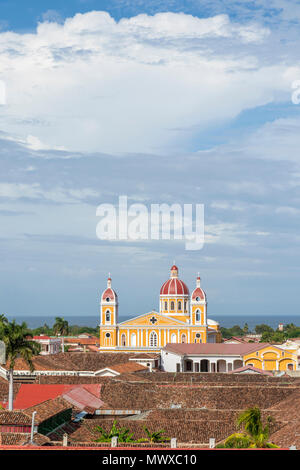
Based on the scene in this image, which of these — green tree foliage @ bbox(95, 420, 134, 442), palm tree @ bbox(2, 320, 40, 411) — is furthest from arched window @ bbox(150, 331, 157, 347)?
green tree foliage @ bbox(95, 420, 134, 442)

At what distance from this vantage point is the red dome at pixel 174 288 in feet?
265

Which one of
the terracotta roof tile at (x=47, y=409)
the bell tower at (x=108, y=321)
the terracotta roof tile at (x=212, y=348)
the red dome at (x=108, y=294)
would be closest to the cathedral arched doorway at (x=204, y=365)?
the terracotta roof tile at (x=212, y=348)

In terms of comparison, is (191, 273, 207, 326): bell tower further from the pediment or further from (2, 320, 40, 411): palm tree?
(2, 320, 40, 411): palm tree

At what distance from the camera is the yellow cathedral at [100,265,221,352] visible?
78625 mm

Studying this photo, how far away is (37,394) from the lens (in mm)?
39656

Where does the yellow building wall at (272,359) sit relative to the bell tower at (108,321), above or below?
below

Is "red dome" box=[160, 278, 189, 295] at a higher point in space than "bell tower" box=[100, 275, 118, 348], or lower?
higher

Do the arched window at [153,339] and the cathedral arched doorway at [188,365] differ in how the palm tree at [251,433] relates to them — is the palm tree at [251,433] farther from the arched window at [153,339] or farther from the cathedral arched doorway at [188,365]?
the arched window at [153,339]

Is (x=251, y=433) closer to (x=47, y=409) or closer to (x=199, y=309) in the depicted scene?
(x=47, y=409)

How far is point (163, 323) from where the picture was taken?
7900cm

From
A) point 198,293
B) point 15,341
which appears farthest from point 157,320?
point 15,341

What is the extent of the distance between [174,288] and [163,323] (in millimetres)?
4550
